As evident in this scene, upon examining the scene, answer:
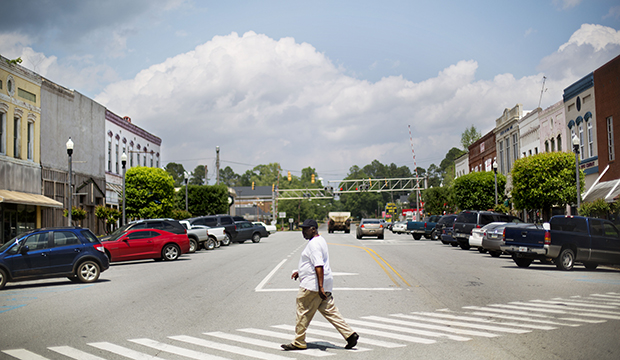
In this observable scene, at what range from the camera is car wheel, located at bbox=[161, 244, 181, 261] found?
2488 centimetres

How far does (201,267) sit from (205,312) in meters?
10.8

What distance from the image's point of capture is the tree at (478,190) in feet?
149

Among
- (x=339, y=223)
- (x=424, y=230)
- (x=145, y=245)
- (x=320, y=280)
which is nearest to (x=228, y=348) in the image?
(x=320, y=280)

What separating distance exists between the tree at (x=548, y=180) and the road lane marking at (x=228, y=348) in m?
27.6

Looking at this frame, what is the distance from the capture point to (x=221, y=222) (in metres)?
38.9

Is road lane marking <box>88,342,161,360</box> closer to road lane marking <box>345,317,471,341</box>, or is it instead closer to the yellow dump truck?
road lane marking <box>345,317,471,341</box>

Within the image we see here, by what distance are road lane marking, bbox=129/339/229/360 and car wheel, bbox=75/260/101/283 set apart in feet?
29.6

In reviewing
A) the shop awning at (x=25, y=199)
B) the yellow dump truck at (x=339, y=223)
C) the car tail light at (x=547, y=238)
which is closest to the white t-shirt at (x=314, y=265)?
the car tail light at (x=547, y=238)

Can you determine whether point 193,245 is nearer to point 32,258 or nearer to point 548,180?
point 32,258

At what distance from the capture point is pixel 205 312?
35.6ft

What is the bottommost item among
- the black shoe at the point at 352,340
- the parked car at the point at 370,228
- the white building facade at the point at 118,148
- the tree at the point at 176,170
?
the black shoe at the point at 352,340

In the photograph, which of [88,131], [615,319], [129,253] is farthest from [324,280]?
[88,131]

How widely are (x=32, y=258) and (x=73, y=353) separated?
9281mm

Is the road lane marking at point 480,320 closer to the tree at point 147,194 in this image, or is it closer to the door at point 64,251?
the door at point 64,251
